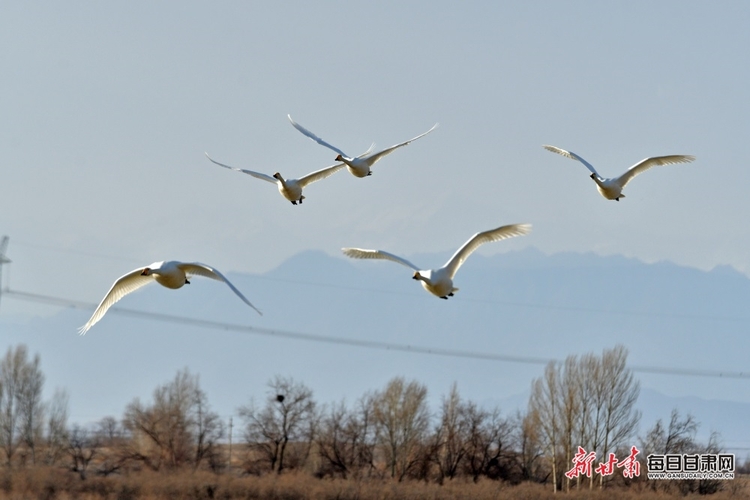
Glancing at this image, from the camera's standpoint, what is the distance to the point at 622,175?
3438 cm

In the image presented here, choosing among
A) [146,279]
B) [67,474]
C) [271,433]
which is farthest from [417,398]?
[146,279]

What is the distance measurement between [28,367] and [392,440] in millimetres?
27332

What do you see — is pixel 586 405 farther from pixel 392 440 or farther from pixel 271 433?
pixel 271 433

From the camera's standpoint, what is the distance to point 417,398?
83.6 metres

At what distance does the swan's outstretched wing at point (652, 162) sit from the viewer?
34.9 m

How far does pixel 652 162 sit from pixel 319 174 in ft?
31.1

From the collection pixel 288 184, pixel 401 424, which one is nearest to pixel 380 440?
pixel 401 424

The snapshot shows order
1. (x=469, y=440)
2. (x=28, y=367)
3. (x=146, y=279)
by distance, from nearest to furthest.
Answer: (x=146, y=279) < (x=469, y=440) < (x=28, y=367)

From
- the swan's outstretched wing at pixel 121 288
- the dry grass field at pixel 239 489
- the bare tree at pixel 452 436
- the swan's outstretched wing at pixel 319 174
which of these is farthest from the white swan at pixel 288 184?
the bare tree at pixel 452 436

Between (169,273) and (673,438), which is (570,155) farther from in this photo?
(673,438)

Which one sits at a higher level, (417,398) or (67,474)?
(417,398)

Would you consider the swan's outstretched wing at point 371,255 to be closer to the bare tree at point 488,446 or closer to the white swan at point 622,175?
the white swan at point 622,175

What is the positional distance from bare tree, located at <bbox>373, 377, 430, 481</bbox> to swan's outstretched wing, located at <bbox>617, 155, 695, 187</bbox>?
1752 inches

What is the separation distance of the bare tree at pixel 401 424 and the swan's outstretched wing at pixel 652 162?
4450 centimetres
